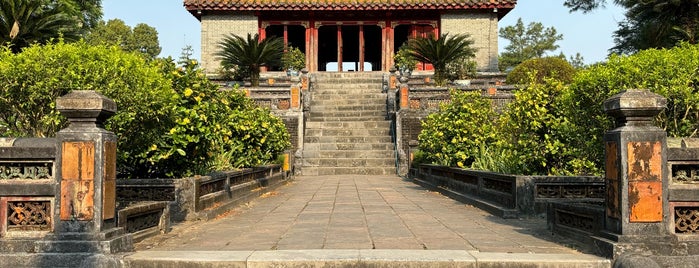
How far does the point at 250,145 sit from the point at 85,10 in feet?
71.0

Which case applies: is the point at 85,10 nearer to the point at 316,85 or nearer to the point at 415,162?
the point at 316,85

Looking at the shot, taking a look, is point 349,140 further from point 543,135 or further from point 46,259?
point 46,259

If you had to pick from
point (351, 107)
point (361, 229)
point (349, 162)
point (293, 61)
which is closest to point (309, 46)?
point (293, 61)

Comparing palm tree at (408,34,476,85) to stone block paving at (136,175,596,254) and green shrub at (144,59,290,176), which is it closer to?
green shrub at (144,59,290,176)

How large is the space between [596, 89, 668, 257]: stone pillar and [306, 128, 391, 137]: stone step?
15.0 m

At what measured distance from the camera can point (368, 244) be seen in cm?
528

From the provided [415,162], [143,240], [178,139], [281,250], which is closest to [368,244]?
[281,250]

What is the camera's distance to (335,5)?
1077 inches

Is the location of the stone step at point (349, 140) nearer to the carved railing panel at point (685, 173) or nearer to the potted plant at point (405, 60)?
A: the potted plant at point (405, 60)

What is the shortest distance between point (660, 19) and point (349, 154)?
13.9 meters

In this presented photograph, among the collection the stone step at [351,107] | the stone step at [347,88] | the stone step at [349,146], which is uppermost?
the stone step at [347,88]

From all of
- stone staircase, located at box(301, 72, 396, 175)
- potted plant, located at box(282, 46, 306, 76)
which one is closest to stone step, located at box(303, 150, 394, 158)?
stone staircase, located at box(301, 72, 396, 175)

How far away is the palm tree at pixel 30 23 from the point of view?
2080 cm

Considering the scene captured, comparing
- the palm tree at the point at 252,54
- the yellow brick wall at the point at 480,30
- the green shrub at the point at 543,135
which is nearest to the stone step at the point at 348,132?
the palm tree at the point at 252,54
